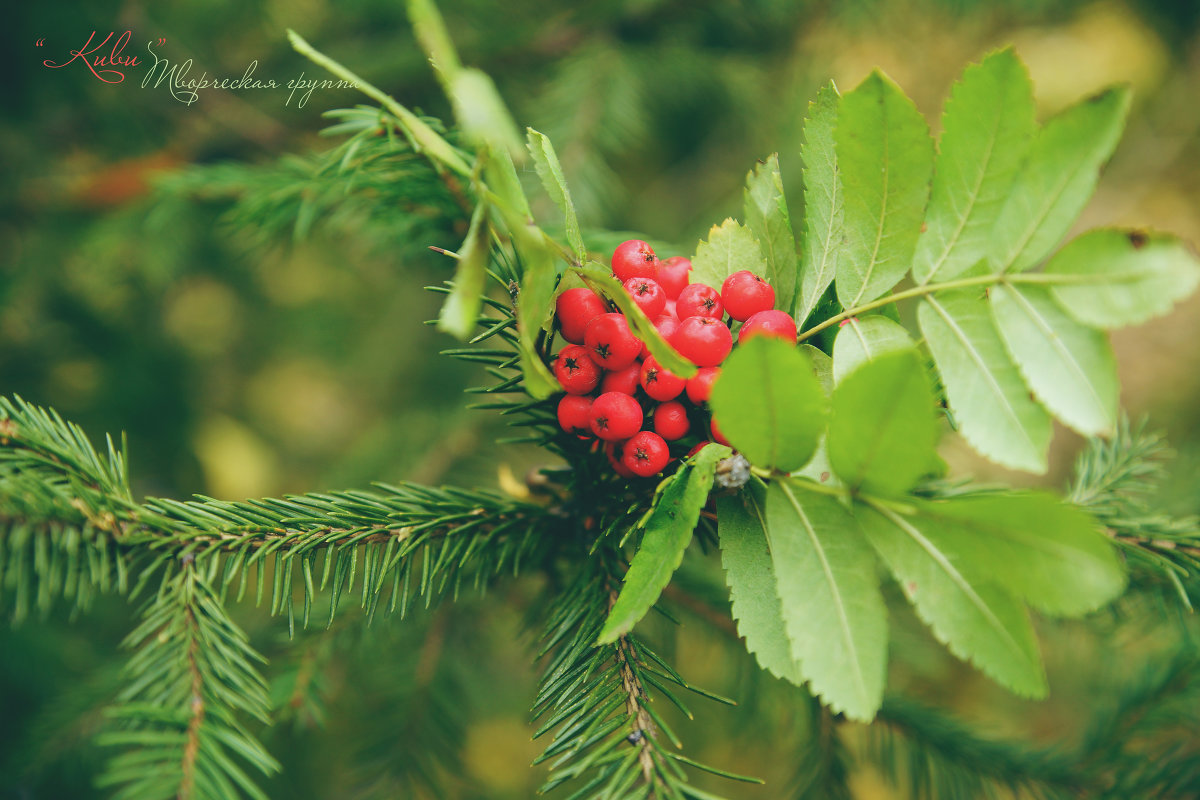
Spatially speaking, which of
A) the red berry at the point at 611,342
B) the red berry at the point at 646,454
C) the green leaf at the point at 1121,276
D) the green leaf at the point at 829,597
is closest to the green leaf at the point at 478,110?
the red berry at the point at 611,342

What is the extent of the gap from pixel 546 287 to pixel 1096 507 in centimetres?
93

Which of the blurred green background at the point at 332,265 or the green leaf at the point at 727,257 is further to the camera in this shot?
the blurred green background at the point at 332,265

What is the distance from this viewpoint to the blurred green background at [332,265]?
1358mm

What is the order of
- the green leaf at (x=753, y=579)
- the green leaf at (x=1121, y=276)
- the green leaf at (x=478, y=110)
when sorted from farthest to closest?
the green leaf at (x=753, y=579) → the green leaf at (x=1121, y=276) → the green leaf at (x=478, y=110)

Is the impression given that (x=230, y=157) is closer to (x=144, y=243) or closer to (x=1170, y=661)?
(x=144, y=243)

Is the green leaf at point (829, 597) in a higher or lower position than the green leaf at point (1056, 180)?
lower

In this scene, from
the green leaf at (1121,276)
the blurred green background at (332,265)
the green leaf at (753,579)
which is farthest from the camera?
the blurred green background at (332,265)

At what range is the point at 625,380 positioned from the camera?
70cm

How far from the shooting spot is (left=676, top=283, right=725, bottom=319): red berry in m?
0.73

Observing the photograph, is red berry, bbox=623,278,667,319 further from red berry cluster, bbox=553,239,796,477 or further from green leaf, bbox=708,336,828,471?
green leaf, bbox=708,336,828,471

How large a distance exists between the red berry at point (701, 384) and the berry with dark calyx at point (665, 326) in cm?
5

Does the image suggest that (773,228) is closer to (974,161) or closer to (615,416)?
(974,161)

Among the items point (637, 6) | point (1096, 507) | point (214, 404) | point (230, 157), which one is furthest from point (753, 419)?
point (214, 404)

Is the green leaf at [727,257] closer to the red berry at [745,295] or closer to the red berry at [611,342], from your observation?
the red berry at [745,295]
